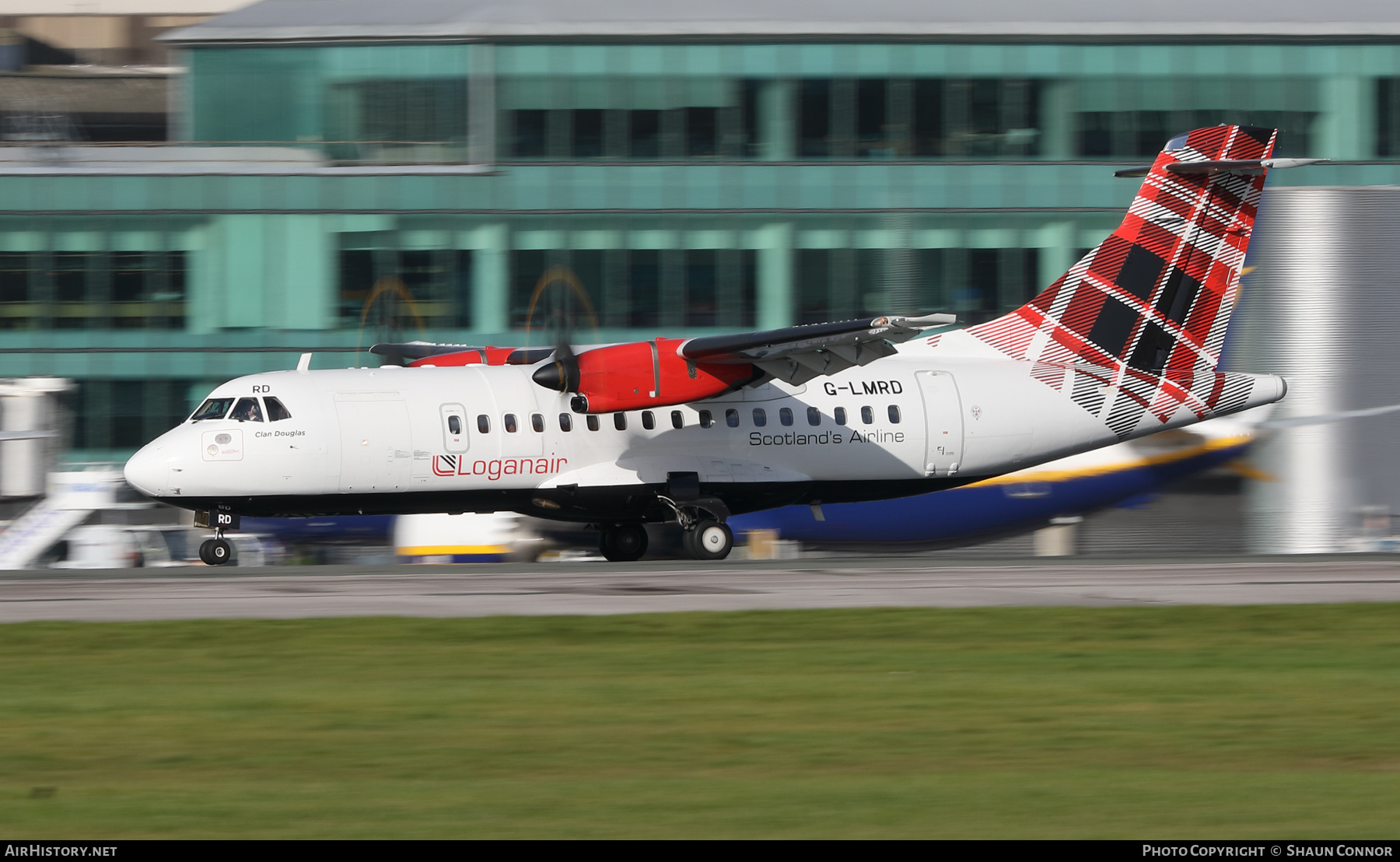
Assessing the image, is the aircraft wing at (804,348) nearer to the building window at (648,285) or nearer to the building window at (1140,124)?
the building window at (648,285)

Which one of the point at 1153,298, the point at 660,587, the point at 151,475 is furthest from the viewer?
the point at 1153,298

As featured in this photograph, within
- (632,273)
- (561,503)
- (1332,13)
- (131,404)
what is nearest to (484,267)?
(632,273)

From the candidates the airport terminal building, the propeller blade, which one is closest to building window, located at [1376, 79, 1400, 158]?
the airport terminal building

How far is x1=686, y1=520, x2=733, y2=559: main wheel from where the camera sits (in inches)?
909

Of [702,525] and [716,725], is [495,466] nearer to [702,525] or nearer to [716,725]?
[702,525]

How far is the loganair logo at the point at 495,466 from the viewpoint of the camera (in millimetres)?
22203

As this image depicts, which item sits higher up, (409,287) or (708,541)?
(409,287)

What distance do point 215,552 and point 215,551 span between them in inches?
0.6

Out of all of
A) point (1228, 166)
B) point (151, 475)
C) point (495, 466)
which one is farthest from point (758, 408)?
point (151, 475)

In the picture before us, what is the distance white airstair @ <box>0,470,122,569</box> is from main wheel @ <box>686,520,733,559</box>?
911cm

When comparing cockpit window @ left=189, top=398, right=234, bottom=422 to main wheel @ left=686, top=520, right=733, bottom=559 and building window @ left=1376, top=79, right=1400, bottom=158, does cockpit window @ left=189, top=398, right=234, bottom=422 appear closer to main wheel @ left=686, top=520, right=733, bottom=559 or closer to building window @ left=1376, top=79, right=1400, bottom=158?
main wheel @ left=686, top=520, right=733, bottom=559

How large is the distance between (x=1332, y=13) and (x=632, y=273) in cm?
1906

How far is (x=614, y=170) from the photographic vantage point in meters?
38.8

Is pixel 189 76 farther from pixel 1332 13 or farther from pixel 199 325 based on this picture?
pixel 1332 13
